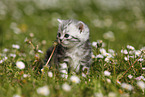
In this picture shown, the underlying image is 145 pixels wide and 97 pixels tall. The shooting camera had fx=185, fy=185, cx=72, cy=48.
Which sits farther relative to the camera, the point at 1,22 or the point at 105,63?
the point at 1,22

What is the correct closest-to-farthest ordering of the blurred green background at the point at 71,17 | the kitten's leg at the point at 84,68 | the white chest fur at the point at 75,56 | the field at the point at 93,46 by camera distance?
the field at the point at 93,46 < the kitten's leg at the point at 84,68 < the white chest fur at the point at 75,56 < the blurred green background at the point at 71,17

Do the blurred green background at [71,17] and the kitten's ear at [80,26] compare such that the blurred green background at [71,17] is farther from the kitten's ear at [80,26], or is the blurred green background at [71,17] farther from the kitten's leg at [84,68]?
the kitten's ear at [80,26]

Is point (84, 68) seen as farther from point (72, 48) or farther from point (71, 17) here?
point (71, 17)

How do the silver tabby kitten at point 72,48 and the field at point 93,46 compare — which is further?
the silver tabby kitten at point 72,48

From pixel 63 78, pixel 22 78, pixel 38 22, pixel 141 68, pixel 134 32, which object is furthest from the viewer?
pixel 38 22

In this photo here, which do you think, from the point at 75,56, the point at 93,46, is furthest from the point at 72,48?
the point at 93,46

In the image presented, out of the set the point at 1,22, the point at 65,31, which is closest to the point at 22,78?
the point at 65,31

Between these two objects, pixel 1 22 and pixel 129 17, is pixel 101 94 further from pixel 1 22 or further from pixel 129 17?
pixel 129 17

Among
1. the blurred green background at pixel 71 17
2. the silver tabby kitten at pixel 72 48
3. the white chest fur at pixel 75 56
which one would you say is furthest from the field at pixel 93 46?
the white chest fur at pixel 75 56

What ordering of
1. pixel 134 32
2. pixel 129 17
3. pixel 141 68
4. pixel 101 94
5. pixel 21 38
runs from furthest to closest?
pixel 129 17, pixel 134 32, pixel 21 38, pixel 141 68, pixel 101 94
